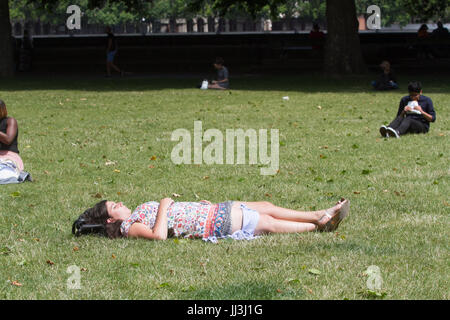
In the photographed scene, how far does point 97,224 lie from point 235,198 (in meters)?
1.98

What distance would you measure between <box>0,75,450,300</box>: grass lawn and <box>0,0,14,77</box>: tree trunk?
1082 cm

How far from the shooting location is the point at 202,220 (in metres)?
6.11

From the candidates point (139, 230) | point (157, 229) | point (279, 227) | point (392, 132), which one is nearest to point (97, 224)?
point (139, 230)

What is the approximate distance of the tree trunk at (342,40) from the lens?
80.5 feet

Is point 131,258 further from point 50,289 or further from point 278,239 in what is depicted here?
point 278,239

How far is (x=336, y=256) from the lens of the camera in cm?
546

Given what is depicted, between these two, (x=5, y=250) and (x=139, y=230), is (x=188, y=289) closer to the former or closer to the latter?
(x=139, y=230)

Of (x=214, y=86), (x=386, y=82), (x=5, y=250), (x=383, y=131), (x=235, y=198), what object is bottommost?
(x=214, y=86)

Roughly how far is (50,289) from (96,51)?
27.5 metres

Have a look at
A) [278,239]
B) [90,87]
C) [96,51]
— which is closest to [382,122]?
[278,239]

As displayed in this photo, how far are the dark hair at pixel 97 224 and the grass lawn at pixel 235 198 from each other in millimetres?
112

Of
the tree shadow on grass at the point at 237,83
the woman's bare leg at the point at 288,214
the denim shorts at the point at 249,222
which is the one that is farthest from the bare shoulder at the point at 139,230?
the tree shadow on grass at the point at 237,83

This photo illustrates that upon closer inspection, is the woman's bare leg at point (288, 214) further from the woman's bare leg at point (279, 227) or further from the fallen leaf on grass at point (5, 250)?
the fallen leaf on grass at point (5, 250)
